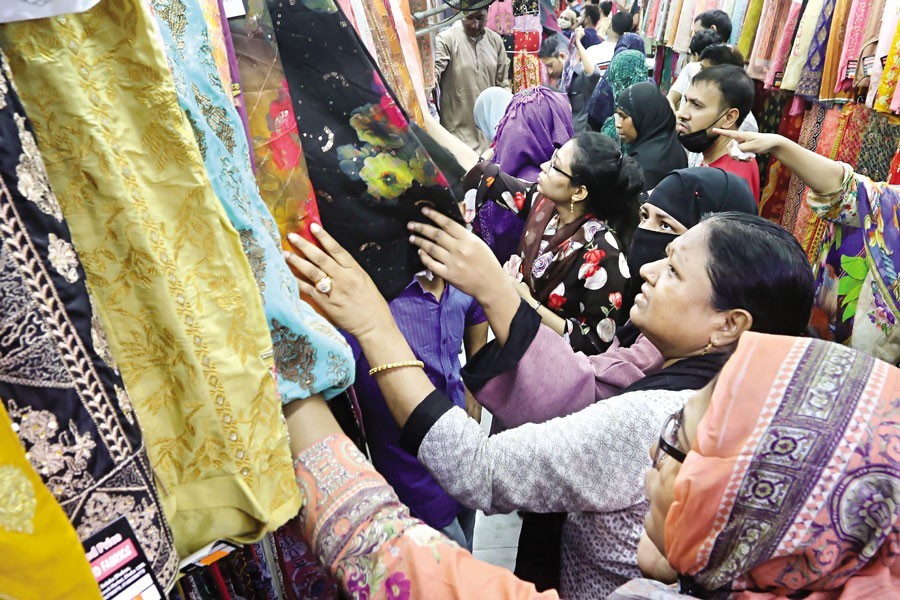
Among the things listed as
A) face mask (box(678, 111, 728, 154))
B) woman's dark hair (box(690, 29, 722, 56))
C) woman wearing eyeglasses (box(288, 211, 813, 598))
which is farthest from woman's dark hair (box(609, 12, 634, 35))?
woman wearing eyeglasses (box(288, 211, 813, 598))

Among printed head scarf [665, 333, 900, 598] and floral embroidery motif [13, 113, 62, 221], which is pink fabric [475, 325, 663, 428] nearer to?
printed head scarf [665, 333, 900, 598]

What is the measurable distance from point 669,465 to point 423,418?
36 cm

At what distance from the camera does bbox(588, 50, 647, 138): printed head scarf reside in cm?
479

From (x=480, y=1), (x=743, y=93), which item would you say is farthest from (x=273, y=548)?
(x=743, y=93)

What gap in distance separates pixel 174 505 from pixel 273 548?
1.21ft

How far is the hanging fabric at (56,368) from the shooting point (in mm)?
470

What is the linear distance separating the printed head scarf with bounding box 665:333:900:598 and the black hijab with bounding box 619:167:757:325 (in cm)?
155

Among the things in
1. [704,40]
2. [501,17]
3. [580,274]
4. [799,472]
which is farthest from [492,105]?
[799,472]

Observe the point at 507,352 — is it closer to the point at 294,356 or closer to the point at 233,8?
the point at 294,356

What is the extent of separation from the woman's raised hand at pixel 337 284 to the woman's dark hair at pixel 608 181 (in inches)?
Result: 63.5

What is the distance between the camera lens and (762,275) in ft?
4.11

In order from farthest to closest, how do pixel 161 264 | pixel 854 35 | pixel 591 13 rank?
Answer: pixel 591 13 < pixel 854 35 < pixel 161 264

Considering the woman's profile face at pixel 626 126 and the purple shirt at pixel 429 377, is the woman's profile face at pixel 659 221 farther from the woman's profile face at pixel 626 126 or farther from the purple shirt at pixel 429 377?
the woman's profile face at pixel 626 126

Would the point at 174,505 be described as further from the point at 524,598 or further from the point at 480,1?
the point at 480,1
